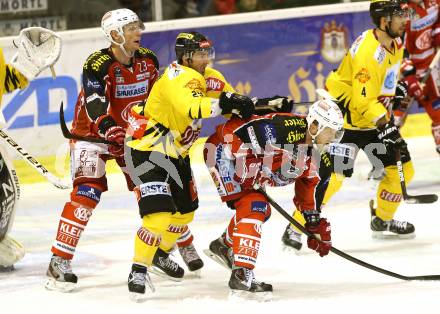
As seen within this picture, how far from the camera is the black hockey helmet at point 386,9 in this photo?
20.7 ft

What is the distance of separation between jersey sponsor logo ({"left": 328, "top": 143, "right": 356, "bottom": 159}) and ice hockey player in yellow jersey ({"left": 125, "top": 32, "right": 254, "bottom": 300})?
95 cm

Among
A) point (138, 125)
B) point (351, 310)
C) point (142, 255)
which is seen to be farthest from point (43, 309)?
point (351, 310)

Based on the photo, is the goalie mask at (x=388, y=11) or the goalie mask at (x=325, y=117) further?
the goalie mask at (x=388, y=11)

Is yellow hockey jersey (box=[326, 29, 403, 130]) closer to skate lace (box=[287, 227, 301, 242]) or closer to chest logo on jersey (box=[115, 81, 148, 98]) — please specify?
skate lace (box=[287, 227, 301, 242])

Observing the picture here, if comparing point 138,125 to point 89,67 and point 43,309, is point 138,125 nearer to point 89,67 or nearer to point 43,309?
point 89,67

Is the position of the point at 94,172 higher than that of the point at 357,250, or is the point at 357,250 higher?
the point at 94,172

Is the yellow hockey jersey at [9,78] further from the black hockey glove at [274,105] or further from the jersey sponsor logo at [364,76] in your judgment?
the jersey sponsor logo at [364,76]

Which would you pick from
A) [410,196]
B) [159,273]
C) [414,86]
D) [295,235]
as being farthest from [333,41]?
[159,273]

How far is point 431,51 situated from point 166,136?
131 inches

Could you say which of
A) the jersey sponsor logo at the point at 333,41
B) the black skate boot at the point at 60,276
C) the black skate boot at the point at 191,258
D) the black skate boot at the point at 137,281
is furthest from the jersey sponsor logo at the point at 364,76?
the jersey sponsor logo at the point at 333,41

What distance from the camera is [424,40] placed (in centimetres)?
813

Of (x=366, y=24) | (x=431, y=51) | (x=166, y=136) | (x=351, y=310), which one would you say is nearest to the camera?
(x=351, y=310)

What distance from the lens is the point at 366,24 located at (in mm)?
9320

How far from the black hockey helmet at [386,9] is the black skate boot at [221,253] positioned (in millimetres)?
1591
